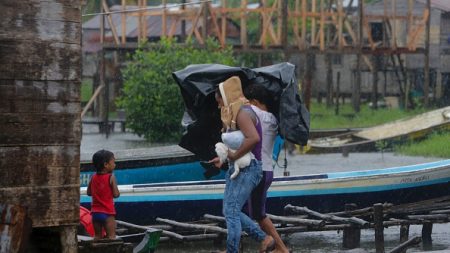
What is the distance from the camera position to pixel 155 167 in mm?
13836

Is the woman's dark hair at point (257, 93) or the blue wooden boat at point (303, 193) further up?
the woman's dark hair at point (257, 93)

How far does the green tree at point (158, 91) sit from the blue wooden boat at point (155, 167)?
11853mm

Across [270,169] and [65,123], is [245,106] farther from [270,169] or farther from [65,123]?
[65,123]

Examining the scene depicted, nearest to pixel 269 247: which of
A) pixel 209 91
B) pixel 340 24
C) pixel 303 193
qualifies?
pixel 209 91

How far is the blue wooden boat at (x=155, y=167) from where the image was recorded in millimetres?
13570

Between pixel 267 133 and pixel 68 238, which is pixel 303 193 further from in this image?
pixel 68 238

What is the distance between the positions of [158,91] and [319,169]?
5720 millimetres

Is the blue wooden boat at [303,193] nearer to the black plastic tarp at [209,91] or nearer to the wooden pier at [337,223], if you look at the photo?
the wooden pier at [337,223]

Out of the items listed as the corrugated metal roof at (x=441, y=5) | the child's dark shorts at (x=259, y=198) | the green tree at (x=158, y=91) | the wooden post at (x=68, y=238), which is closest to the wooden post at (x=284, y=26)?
the green tree at (x=158, y=91)

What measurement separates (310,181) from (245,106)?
13.1ft

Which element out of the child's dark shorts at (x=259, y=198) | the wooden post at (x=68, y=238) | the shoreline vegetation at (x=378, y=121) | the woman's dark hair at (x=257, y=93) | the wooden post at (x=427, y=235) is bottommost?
the shoreline vegetation at (x=378, y=121)

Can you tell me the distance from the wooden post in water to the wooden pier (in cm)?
466

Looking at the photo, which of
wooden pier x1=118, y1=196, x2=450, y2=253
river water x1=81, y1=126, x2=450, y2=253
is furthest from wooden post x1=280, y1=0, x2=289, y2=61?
wooden pier x1=118, y1=196, x2=450, y2=253

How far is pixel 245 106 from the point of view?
858 centimetres
